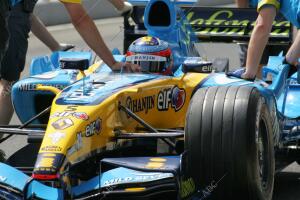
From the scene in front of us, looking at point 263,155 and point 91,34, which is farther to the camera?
point 91,34

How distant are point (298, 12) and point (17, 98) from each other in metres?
2.51

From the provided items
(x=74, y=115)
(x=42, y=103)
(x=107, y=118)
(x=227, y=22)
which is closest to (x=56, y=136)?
(x=74, y=115)

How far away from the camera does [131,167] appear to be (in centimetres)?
583

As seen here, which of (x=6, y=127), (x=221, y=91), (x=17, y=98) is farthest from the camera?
(x=17, y=98)

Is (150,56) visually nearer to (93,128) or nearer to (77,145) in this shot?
(93,128)

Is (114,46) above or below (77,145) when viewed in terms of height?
below

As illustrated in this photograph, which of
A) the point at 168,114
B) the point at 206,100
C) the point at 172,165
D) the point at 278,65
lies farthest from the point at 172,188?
the point at 278,65

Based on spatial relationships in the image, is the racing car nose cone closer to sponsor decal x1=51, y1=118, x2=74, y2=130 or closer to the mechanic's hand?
sponsor decal x1=51, y1=118, x2=74, y2=130

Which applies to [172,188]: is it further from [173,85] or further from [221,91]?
[173,85]

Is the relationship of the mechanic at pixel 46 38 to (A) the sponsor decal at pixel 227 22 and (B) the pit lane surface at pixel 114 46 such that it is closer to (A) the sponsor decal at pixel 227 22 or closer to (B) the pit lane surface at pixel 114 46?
(B) the pit lane surface at pixel 114 46

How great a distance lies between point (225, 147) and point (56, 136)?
1025 millimetres

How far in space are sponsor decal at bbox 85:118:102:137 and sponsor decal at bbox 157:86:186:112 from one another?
722mm

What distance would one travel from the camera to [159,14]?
8.45 m

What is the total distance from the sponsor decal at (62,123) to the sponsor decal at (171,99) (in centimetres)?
96
